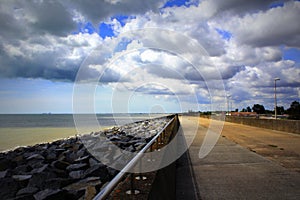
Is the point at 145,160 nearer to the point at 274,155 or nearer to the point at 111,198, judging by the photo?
the point at 111,198

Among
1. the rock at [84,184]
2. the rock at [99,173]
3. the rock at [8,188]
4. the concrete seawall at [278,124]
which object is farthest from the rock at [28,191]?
the concrete seawall at [278,124]

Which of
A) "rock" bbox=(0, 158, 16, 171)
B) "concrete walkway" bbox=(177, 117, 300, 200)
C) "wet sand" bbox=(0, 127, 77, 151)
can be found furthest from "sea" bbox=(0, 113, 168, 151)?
"concrete walkway" bbox=(177, 117, 300, 200)

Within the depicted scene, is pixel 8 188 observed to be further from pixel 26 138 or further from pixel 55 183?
pixel 26 138

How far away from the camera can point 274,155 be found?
31.7ft

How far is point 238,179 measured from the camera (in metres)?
6.36

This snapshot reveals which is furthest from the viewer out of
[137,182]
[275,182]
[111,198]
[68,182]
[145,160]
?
[68,182]

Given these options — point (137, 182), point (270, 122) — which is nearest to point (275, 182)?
point (137, 182)

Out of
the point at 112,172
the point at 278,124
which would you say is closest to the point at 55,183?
the point at 112,172

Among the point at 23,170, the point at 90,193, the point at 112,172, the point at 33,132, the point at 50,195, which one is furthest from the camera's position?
the point at 33,132

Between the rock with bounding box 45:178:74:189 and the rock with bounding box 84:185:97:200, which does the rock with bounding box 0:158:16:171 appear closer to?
the rock with bounding box 45:178:74:189

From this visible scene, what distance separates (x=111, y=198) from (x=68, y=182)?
4.76m

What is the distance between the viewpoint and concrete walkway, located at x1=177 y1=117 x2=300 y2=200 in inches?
208

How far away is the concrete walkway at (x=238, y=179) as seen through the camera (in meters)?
5.29

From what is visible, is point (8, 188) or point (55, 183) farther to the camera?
point (55, 183)
